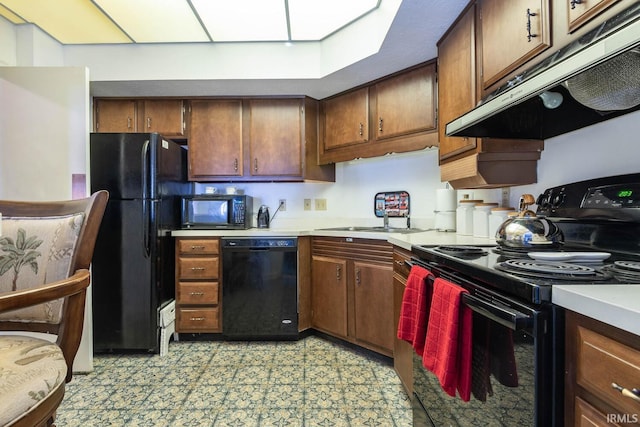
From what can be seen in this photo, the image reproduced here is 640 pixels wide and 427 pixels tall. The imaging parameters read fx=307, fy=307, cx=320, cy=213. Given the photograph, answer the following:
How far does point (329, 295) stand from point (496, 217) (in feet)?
4.31

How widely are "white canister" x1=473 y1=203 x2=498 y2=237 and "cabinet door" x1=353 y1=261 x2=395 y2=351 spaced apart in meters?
0.58

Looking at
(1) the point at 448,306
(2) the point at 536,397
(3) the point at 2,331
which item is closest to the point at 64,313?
(3) the point at 2,331

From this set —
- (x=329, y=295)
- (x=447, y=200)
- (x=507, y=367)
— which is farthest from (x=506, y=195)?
(x=329, y=295)

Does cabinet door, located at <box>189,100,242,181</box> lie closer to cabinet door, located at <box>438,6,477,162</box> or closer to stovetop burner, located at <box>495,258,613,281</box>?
cabinet door, located at <box>438,6,477,162</box>

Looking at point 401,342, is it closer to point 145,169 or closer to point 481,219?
point 481,219

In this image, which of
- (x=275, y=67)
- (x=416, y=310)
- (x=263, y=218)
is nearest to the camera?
(x=416, y=310)

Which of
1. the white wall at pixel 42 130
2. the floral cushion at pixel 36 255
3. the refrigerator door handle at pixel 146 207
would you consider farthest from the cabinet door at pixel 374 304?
the white wall at pixel 42 130

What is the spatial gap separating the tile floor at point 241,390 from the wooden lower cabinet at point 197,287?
192 millimetres

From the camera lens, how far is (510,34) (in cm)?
123

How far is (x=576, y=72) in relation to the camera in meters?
0.74

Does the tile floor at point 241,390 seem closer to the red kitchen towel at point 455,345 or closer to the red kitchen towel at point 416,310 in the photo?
the red kitchen towel at point 416,310

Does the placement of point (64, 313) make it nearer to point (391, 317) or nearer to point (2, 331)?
point (2, 331)

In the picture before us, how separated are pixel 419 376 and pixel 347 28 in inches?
84.8

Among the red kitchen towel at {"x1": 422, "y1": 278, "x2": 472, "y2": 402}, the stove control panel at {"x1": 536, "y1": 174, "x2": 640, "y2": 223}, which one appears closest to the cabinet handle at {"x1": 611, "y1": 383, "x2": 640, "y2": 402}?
the red kitchen towel at {"x1": 422, "y1": 278, "x2": 472, "y2": 402}
